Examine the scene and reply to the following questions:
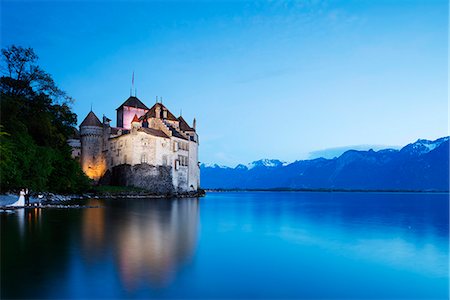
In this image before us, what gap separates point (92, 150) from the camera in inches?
2450

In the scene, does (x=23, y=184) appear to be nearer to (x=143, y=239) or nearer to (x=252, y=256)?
(x=143, y=239)

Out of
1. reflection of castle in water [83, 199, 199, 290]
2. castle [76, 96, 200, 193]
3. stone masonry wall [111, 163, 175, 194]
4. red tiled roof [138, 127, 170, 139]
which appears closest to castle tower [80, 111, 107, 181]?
castle [76, 96, 200, 193]

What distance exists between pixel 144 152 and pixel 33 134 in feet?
72.2

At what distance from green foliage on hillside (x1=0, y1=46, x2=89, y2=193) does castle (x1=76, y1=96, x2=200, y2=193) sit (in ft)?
37.5

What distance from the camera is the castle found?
55.8 metres

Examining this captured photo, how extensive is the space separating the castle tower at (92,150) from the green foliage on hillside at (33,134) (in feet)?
56.3

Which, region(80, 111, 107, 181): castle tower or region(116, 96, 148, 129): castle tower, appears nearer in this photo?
region(80, 111, 107, 181): castle tower

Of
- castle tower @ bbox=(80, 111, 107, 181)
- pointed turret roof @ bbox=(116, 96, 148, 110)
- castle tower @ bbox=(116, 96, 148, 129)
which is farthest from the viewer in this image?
pointed turret roof @ bbox=(116, 96, 148, 110)

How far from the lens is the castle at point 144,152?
55812mm

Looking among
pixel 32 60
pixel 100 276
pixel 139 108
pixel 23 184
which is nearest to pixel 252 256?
pixel 100 276

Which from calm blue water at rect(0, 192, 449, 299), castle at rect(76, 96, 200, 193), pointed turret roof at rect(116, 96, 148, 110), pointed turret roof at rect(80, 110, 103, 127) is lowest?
calm blue water at rect(0, 192, 449, 299)

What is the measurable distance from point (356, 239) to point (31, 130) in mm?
29245

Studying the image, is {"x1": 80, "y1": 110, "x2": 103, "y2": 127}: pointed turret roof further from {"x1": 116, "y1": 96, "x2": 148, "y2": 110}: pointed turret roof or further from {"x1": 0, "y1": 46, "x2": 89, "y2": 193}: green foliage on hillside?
{"x1": 0, "y1": 46, "x2": 89, "y2": 193}: green foliage on hillside

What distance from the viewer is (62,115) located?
42.2m
